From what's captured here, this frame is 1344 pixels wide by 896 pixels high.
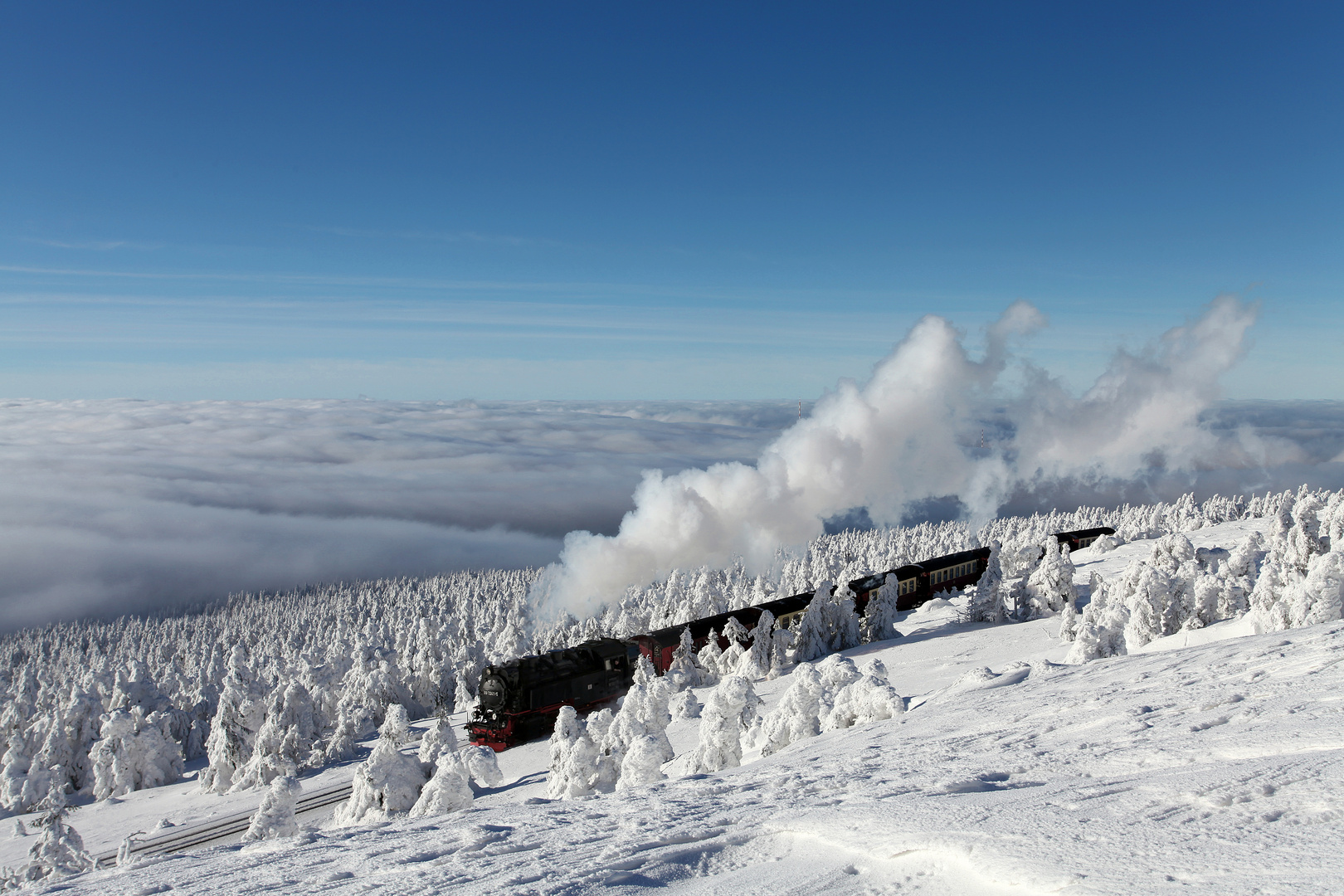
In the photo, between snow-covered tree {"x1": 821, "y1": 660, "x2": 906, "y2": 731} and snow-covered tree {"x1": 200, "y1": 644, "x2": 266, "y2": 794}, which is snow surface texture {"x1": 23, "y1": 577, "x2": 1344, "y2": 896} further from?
snow-covered tree {"x1": 200, "y1": 644, "x2": 266, "y2": 794}

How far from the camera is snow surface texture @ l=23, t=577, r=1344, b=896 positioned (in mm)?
7145

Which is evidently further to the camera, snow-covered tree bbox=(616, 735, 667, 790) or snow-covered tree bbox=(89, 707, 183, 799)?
snow-covered tree bbox=(89, 707, 183, 799)

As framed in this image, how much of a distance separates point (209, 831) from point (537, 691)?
17455mm

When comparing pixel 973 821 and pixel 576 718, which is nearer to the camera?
pixel 973 821

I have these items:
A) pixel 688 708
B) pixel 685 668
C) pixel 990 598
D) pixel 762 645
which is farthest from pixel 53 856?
pixel 990 598

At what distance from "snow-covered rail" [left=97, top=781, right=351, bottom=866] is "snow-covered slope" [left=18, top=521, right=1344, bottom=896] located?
2741 centimetres

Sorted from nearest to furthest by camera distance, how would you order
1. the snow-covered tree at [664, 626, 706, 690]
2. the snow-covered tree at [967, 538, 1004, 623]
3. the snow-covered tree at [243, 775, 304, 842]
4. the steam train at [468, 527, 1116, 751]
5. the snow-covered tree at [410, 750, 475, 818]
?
the snow-covered tree at [243, 775, 304, 842] < the snow-covered tree at [410, 750, 475, 818] < the steam train at [468, 527, 1116, 751] < the snow-covered tree at [664, 626, 706, 690] < the snow-covered tree at [967, 538, 1004, 623]

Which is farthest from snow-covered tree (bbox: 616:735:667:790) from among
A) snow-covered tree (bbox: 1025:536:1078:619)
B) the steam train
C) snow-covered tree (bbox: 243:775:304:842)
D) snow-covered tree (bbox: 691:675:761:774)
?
snow-covered tree (bbox: 1025:536:1078:619)

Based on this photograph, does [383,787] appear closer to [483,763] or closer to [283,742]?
[483,763]

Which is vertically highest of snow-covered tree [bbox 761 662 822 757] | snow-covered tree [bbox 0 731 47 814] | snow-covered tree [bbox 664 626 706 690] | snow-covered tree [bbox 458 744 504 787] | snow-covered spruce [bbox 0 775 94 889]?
snow-covered tree [bbox 761 662 822 757]

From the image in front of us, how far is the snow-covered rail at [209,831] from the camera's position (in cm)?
3403

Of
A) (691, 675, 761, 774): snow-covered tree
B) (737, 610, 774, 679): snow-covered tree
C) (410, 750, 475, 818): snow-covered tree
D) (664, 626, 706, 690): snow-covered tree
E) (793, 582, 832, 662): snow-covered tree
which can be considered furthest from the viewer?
(793, 582, 832, 662): snow-covered tree

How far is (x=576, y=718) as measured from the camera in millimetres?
29078

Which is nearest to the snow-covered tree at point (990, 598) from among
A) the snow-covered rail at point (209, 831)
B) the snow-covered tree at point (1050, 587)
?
the snow-covered tree at point (1050, 587)
